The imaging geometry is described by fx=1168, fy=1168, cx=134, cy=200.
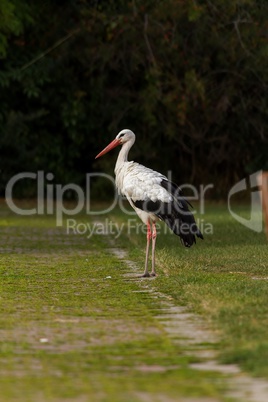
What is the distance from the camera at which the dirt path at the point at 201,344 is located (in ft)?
19.9

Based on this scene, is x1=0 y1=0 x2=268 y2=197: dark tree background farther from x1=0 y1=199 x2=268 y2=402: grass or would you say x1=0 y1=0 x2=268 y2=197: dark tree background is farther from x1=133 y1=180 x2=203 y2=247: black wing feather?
x1=133 y1=180 x2=203 y2=247: black wing feather

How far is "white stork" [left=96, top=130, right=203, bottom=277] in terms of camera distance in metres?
13.3

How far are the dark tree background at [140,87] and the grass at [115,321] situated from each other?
54.2 feet

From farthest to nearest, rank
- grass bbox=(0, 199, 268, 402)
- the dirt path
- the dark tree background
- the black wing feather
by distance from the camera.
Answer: the dark tree background < the black wing feather < grass bbox=(0, 199, 268, 402) < the dirt path

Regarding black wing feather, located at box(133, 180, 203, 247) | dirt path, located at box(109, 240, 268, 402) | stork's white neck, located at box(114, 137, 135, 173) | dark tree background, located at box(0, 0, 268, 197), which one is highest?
dark tree background, located at box(0, 0, 268, 197)

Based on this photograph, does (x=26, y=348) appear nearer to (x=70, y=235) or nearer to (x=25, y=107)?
(x=70, y=235)

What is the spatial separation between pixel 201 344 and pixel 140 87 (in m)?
27.8

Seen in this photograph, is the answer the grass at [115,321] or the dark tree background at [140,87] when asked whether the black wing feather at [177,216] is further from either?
the dark tree background at [140,87]

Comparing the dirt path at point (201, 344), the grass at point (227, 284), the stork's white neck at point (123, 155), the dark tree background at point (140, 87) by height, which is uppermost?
the dark tree background at point (140, 87)

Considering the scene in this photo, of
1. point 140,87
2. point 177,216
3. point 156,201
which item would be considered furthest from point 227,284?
point 140,87

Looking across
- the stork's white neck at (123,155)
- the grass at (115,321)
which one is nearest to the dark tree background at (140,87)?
the grass at (115,321)

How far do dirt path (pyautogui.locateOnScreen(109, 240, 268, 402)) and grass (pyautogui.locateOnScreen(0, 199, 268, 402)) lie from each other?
2.8 inches

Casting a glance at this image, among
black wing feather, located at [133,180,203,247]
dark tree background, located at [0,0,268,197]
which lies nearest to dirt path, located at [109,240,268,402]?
black wing feather, located at [133,180,203,247]

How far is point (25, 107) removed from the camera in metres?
36.0
